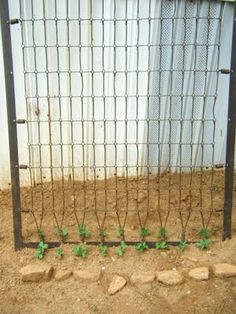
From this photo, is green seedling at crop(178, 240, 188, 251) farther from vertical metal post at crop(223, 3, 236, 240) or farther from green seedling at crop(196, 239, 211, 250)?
vertical metal post at crop(223, 3, 236, 240)

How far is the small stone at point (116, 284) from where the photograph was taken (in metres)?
3.25

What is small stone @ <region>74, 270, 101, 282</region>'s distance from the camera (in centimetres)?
335

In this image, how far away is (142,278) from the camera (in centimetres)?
333

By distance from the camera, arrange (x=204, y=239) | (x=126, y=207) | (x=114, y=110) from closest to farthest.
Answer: (x=204, y=239) → (x=126, y=207) → (x=114, y=110)

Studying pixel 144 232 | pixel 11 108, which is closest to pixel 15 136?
pixel 11 108

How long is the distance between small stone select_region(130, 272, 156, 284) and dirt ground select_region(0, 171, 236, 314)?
0.03 m

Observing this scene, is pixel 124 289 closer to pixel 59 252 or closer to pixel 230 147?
pixel 59 252

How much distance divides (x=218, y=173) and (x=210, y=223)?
735 mm

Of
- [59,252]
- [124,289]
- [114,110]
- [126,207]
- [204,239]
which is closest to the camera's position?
[124,289]

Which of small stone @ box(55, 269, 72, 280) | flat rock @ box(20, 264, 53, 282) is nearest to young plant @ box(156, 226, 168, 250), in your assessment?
small stone @ box(55, 269, 72, 280)

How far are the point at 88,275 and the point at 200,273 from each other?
2.39 feet

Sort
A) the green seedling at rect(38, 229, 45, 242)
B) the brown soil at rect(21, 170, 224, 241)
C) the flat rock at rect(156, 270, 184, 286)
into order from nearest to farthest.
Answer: the flat rock at rect(156, 270, 184, 286) < the green seedling at rect(38, 229, 45, 242) < the brown soil at rect(21, 170, 224, 241)

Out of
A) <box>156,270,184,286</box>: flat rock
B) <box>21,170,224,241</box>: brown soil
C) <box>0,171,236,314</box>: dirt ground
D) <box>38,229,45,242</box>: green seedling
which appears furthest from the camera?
<box>21,170,224,241</box>: brown soil

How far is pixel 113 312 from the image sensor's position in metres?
3.13
